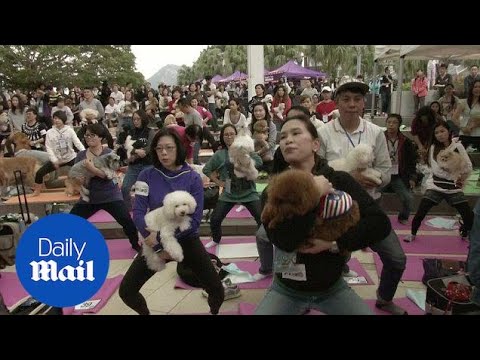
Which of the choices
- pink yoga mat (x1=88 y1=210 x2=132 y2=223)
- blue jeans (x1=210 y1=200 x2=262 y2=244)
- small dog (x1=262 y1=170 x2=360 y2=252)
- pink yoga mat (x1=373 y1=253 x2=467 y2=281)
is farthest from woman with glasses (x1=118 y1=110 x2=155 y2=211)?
small dog (x1=262 y1=170 x2=360 y2=252)

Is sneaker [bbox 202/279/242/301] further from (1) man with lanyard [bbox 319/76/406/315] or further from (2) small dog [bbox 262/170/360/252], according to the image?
(2) small dog [bbox 262/170/360/252]

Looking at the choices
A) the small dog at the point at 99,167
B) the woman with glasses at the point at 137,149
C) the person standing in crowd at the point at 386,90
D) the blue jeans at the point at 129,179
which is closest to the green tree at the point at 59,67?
the woman with glasses at the point at 137,149

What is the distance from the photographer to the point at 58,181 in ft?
17.3

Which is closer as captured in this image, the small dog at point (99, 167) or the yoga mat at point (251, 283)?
the yoga mat at point (251, 283)

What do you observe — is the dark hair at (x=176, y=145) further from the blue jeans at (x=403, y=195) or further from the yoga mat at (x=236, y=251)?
the blue jeans at (x=403, y=195)

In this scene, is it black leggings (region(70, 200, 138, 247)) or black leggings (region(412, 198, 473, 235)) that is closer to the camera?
black leggings (region(70, 200, 138, 247))

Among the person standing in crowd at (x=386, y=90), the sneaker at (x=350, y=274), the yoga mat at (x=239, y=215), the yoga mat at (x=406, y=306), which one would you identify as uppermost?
the person standing in crowd at (x=386, y=90)

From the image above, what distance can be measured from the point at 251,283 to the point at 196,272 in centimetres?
88

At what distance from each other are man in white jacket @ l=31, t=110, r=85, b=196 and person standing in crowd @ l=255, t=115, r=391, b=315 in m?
3.70

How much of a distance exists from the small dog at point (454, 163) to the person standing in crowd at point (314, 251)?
227 cm

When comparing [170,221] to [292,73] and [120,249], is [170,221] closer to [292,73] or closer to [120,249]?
[120,249]

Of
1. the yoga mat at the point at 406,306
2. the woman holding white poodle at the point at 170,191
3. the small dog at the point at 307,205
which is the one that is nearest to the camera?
the small dog at the point at 307,205

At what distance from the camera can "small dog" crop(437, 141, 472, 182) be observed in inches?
145

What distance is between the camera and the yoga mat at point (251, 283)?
10.6ft
